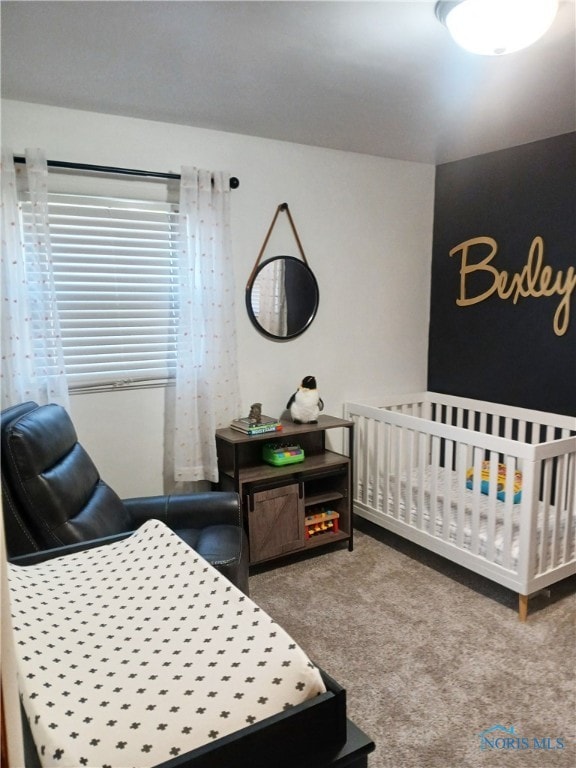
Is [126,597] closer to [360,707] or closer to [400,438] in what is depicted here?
[360,707]

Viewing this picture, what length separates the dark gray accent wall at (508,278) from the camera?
3.03 meters

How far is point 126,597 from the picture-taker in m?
1.12

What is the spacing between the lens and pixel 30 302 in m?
2.43

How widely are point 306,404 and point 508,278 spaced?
1.50m

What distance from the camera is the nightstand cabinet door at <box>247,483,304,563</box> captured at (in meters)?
2.82

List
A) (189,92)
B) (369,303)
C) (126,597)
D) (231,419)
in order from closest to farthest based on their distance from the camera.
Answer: (126,597)
(189,92)
(231,419)
(369,303)

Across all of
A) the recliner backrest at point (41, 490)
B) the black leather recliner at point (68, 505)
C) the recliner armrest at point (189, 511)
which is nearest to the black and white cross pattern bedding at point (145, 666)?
the black leather recliner at point (68, 505)

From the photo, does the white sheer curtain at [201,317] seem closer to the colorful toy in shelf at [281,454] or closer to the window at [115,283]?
the window at [115,283]

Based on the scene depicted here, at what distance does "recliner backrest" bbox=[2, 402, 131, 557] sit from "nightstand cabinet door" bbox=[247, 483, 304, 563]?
0.84 metres

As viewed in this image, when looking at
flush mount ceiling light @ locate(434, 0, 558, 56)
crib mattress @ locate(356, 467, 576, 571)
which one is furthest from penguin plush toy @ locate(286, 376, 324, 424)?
flush mount ceiling light @ locate(434, 0, 558, 56)

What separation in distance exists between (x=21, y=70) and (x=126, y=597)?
6.85ft

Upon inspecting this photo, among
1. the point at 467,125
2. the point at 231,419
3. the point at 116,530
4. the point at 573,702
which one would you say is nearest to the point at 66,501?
the point at 116,530

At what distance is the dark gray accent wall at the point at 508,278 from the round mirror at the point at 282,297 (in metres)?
1.07

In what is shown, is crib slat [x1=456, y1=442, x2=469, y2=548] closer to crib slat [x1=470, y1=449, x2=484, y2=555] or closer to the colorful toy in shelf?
crib slat [x1=470, y1=449, x2=484, y2=555]
